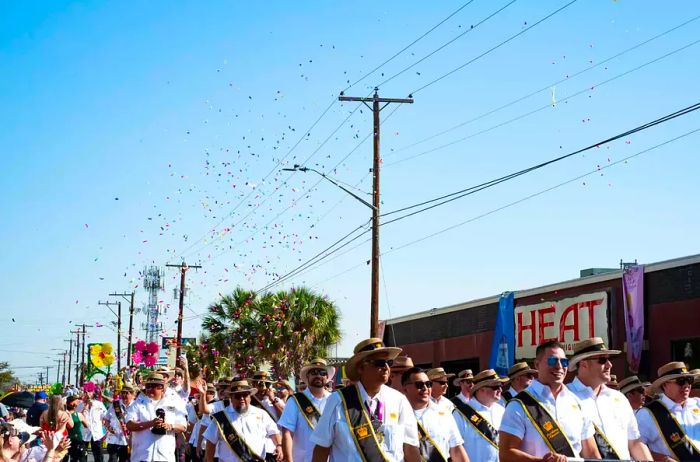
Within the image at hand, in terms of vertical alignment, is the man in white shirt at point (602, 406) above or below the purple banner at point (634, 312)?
below

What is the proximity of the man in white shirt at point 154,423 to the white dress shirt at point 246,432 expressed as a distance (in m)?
1.50

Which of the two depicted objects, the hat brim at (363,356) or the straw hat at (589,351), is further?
the straw hat at (589,351)

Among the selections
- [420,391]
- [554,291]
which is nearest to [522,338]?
[554,291]

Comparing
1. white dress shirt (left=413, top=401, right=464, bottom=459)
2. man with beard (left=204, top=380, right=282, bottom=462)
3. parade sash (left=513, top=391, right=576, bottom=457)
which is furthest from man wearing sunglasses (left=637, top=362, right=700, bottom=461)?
man with beard (left=204, top=380, right=282, bottom=462)

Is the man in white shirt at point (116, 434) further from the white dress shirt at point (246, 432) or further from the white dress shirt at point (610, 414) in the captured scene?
the white dress shirt at point (610, 414)

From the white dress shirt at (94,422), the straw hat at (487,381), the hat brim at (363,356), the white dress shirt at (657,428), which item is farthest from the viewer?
the white dress shirt at (94,422)

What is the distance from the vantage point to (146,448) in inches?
539

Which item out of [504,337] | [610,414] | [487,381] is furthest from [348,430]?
[504,337]

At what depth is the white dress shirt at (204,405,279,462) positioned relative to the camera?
12211 millimetres

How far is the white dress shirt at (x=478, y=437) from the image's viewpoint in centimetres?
1118

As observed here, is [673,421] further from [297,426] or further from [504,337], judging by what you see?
[504,337]

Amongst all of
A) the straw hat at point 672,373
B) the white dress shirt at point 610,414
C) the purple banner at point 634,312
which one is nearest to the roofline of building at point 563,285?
the purple banner at point 634,312

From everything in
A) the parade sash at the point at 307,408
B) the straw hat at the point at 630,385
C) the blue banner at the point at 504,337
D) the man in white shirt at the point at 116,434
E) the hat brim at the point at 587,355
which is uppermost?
the blue banner at the point at 504,337

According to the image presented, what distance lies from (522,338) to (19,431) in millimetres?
18297
